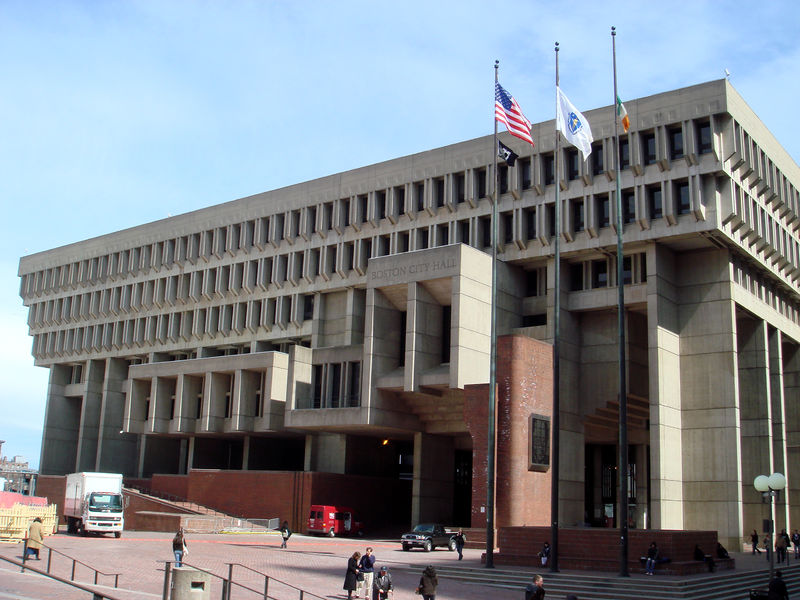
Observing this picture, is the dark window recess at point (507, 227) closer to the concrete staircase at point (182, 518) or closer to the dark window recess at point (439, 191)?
the dark window recess at point (439, 191)

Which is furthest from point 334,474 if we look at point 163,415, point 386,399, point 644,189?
point 644,189

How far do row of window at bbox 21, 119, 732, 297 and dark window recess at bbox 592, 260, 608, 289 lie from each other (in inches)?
222

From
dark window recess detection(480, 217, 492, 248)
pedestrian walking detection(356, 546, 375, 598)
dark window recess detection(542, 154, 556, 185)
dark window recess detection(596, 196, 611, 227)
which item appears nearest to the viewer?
pedestrian walking detection(356, 546, 375, 598)

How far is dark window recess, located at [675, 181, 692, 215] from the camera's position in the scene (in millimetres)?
50000

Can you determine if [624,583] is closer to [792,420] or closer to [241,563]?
[241,563]

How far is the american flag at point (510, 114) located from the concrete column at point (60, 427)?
69092 millimetres

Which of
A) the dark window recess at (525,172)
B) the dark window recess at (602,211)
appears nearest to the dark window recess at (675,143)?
the dark window recess at (602,211)

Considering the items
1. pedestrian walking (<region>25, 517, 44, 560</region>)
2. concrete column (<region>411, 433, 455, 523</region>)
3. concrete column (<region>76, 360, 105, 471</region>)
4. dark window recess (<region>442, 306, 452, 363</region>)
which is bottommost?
pedestrian walking (<region>25, 517, 44, 560</region>)

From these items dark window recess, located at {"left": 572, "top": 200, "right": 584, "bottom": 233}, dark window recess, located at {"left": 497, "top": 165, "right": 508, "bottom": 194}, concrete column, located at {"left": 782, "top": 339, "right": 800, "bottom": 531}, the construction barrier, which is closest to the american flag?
dark window recess, located at {"left": 572, "top": 200, "right": 584, "bottom": 233}

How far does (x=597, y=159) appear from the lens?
178ft

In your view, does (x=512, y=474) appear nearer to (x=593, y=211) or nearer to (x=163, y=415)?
(x=593, y=211)

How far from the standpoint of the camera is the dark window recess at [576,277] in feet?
181

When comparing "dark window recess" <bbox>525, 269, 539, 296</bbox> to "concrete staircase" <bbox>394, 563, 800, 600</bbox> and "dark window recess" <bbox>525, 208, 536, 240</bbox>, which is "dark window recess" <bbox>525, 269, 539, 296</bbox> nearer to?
"dark window recess" <bbox>525, 208, 536, 240</bbox>

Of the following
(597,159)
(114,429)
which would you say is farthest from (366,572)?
(114,429)
